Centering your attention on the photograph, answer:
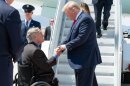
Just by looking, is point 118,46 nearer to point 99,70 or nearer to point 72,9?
point 99,70

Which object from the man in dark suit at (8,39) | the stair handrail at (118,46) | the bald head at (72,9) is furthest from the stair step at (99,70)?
the man in dark suit at (8,39)

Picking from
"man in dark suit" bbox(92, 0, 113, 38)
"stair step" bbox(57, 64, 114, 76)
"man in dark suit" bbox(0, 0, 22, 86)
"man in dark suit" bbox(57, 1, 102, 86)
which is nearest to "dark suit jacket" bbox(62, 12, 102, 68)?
"man in dark suit" bbox(57, 1, 102, 86)

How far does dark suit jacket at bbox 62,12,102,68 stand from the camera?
6.21 m

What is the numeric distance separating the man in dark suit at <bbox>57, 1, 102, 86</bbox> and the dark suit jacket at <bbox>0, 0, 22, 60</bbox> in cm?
172

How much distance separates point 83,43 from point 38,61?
2.24ft

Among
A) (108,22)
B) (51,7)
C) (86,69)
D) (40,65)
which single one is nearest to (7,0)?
(40,65)

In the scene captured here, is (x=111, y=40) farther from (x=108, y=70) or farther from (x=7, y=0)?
(x=7, y=0)

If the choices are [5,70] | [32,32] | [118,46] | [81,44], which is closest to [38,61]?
[32,32]

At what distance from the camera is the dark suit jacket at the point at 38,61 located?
6102 millimetres

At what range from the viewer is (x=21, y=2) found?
18453 mm

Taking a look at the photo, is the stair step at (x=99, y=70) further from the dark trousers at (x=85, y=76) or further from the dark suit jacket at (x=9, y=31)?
the dark suit jacket at (x=9, y=31)

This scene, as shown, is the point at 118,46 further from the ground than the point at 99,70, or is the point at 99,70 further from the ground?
the point at 118,46

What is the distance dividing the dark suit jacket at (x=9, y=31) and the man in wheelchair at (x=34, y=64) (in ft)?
4.80

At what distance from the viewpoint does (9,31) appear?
4480 mm
